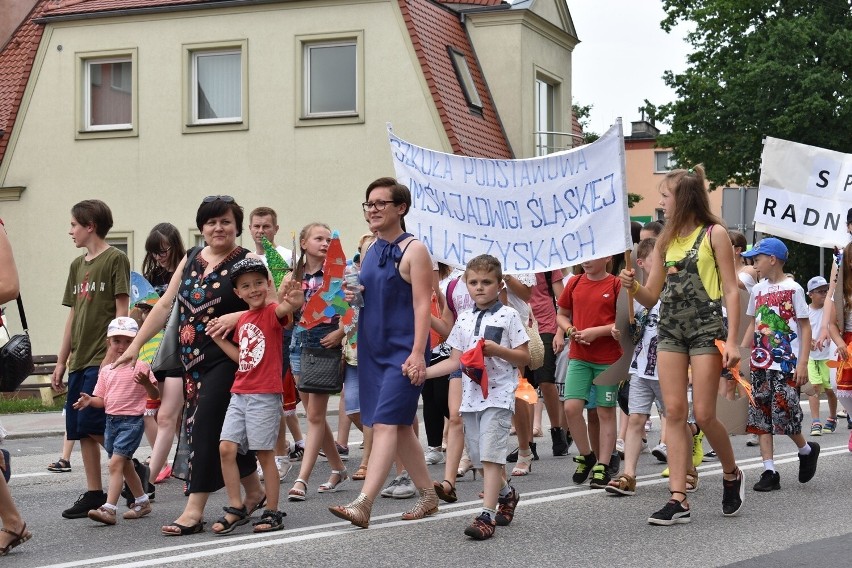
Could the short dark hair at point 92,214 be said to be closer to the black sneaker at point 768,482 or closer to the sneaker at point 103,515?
the sneaker at point 103,515

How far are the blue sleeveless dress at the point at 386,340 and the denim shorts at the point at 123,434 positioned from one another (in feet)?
4.86

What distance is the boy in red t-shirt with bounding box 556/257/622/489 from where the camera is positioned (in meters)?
9.97

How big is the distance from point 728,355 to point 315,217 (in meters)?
19.7

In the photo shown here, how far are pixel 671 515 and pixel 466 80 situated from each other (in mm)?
20870

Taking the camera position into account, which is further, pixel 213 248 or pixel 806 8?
pixel 806 8

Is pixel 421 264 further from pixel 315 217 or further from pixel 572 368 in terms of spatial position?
pixel 315 217

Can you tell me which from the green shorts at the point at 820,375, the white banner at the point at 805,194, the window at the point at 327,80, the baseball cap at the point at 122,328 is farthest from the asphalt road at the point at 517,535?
the window at the point at 327,80

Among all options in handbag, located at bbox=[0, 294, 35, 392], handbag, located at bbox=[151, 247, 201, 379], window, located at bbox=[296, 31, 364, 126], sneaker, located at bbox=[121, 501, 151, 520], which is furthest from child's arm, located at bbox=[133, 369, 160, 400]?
window, located at bbox=[296, 31, 364, 126]

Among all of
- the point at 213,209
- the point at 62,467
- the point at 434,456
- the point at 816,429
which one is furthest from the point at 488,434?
the point at 816,429

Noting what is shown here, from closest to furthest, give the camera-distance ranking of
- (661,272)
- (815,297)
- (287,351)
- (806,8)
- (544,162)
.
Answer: (661,272) → (544,162) → (287,351) → (815,297) → (806,8)

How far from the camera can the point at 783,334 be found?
10.5 meters

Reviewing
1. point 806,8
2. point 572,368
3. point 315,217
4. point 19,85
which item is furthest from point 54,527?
point 806,8

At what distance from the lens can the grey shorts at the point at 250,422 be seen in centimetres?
795

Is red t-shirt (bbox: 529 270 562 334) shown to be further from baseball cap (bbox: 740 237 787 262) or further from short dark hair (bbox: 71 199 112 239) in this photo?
short dark hair (bbox: 71 199 112 239)
